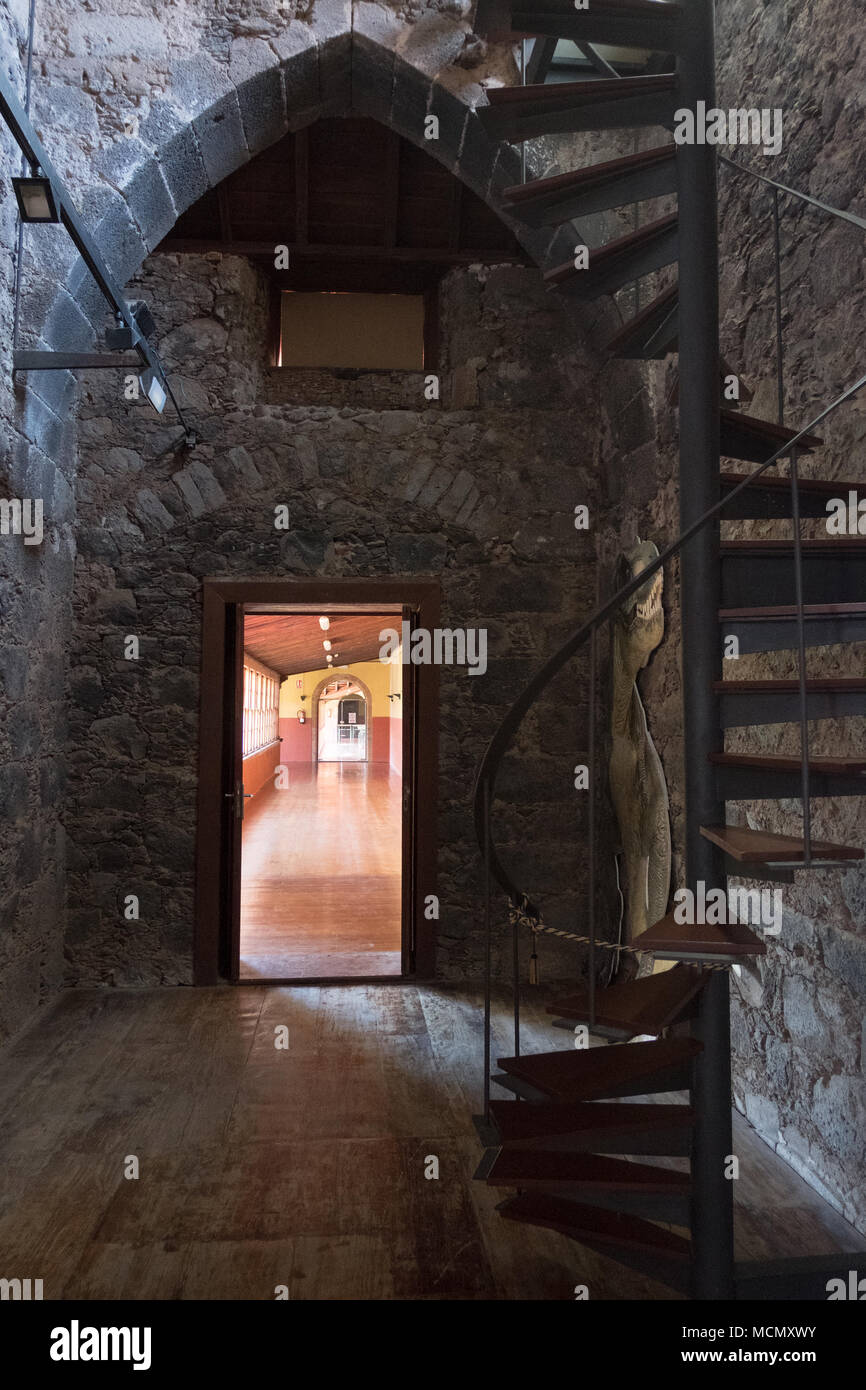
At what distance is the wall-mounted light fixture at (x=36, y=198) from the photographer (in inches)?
104

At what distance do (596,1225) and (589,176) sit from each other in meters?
3.08

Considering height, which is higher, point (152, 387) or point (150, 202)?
point (150, 202)

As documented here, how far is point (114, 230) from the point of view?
3.85 metres

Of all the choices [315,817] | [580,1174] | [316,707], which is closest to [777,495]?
[580,1174]

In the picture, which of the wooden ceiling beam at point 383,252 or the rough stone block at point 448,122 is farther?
the wooden ceiling beam at point 383,252

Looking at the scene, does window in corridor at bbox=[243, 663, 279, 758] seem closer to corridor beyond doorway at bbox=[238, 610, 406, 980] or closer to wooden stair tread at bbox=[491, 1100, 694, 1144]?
corridor beyond doorway at bbox=[238, 610, 406, 980]

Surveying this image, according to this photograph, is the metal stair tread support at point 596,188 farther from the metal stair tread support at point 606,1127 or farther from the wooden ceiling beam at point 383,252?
the metal stair tread support at point 606,1127

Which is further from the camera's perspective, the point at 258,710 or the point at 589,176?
the point at 258,710

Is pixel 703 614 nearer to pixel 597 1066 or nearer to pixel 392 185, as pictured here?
pixel 597 1066

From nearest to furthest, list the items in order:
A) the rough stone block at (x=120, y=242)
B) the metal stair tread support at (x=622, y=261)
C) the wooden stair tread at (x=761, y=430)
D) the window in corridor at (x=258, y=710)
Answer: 1. the wooden stair tread at (x=761, y=430)
2. the metal stair tread support at (x=622, y=261)
3. the rough stone block at (x=120, y=242)
4. the window in corridor at (x=258, y=710)

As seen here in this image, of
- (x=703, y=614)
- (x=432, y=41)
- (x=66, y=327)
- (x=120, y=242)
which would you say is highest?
(x=432, y=41)

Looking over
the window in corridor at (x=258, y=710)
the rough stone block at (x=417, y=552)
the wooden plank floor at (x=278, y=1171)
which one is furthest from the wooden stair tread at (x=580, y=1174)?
the window in corridor at (x=258, y=710)

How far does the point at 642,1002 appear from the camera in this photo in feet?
7.04

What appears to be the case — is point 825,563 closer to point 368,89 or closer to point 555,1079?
point 555,1079
